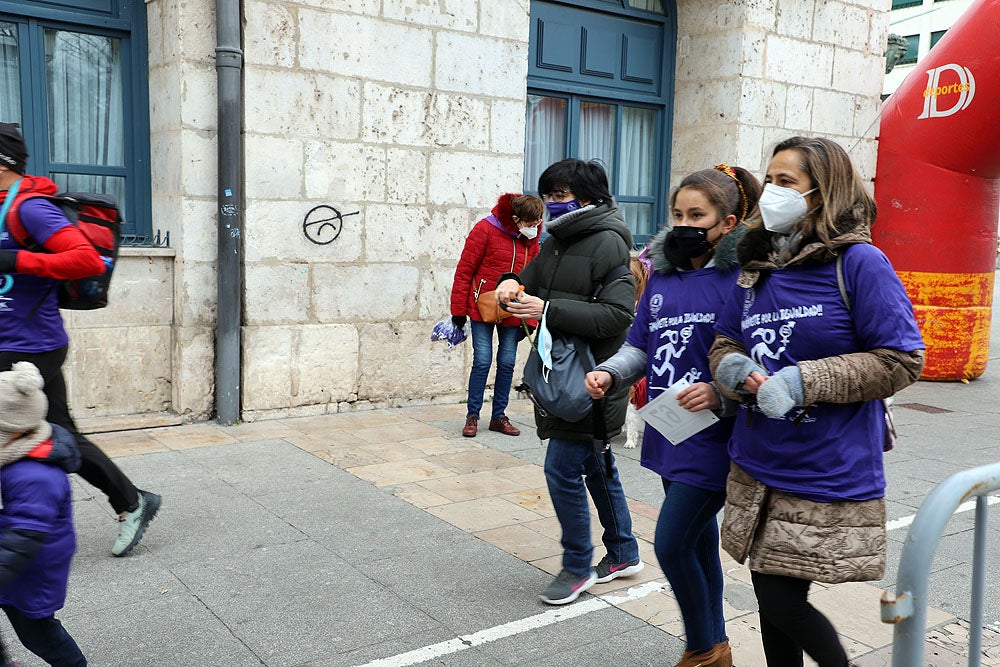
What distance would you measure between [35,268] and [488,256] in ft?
10.8

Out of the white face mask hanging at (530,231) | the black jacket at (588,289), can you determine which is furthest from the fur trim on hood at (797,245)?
the white face mask hanging at (530,231)

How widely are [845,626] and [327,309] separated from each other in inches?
177

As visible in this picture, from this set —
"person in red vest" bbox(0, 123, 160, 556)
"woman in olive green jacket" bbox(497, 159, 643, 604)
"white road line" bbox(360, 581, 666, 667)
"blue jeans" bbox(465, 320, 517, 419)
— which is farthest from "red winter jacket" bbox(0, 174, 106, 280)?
"blue jeans" bbox(465, 320, 517, 419)

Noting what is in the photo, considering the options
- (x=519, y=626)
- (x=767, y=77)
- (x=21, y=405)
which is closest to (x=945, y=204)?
(x=767, y=77)

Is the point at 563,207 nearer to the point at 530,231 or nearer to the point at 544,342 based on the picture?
the point at 544,342

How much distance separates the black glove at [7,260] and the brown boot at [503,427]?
3.78m

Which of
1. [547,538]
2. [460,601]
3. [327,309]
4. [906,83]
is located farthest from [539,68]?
[460,601]

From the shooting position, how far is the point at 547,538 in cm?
450

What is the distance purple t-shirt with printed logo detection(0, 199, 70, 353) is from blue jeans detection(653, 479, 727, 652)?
2.54 meters

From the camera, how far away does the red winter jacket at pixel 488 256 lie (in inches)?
250

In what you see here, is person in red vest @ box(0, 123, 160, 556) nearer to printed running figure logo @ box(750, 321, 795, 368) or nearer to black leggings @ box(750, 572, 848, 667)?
printed running figure logo @ box(750, 321, 795, 368)

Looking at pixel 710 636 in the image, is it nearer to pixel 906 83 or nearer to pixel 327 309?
pixel 327 309

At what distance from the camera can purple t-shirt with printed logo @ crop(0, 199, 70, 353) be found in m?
3.62

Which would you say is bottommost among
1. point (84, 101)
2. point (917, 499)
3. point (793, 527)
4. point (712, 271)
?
point (917, 499)
